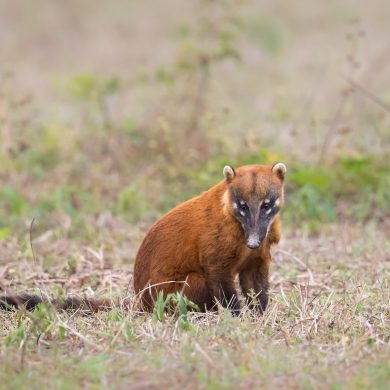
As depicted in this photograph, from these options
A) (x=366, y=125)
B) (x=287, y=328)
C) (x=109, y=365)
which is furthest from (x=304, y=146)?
(x=109, y=365)

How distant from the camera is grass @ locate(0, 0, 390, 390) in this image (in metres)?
5.70

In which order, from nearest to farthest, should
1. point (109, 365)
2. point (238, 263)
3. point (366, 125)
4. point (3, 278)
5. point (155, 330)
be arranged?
point (109, 365) < point (155, 330) < point (238, 263) < point (3, 278) < point (366, 125)

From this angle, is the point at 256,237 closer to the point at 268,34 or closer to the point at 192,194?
the point at 192,194

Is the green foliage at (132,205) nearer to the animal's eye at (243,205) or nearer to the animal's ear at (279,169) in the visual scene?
the animal's ear at (279,169)

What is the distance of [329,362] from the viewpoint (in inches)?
224

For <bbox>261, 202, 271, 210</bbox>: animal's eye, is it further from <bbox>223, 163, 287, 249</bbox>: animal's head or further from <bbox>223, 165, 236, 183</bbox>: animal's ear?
<bbox>223, 165, 236, 183</bbox>: animal's ear

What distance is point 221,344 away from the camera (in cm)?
600

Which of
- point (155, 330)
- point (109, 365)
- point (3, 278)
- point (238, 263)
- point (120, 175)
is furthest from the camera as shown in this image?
point (120, 175)

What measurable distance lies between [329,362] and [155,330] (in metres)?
1.24

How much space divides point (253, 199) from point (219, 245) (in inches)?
17.0

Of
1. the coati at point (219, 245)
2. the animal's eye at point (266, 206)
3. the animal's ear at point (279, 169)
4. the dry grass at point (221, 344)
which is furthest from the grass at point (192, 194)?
the animal's ear at point (279, 169)

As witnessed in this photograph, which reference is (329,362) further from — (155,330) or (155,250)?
(155,250)

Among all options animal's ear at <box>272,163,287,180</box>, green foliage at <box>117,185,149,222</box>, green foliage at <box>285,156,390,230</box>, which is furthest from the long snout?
green foliage at <box>117,185,149,222</box>

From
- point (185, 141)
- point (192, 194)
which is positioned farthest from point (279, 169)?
point (185, 141)
